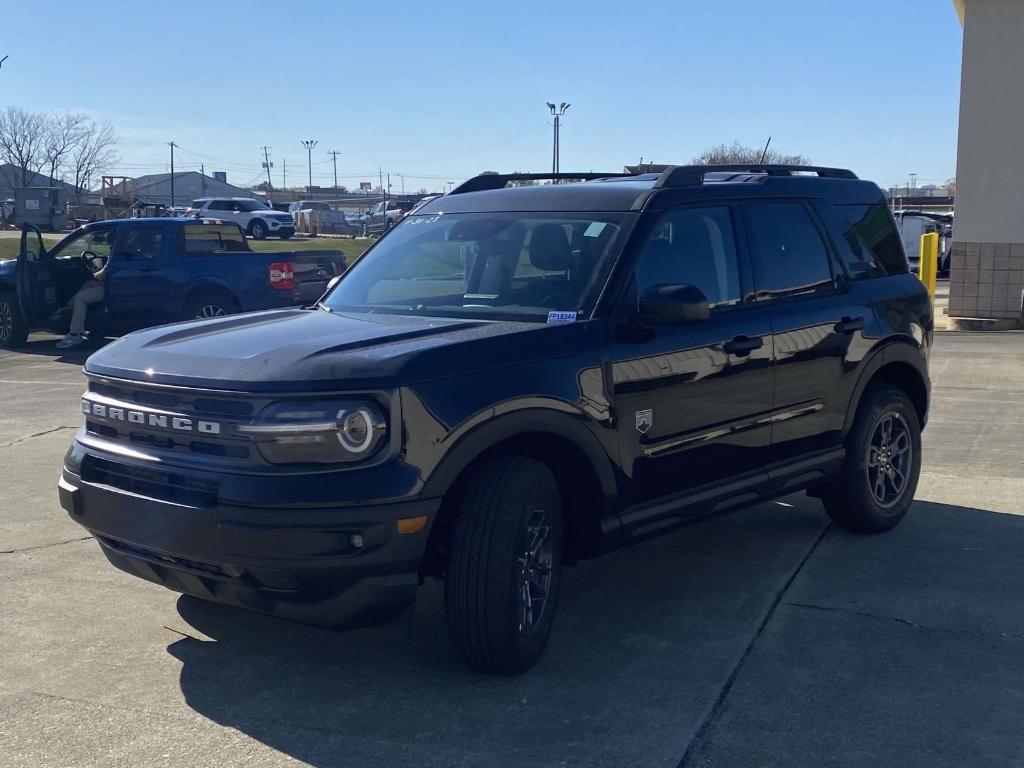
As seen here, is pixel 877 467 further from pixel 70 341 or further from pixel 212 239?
pixel 70 341

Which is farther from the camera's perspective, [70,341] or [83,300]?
[70,341]

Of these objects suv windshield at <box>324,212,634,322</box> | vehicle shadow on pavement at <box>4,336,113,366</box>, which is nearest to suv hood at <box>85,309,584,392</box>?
suv windshield at <box>324,212,634,322</box>

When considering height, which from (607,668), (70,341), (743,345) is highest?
(743,345)

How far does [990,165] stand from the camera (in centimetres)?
1628

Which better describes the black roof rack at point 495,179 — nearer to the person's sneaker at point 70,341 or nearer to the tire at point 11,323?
the person's sneaker at point 70,341

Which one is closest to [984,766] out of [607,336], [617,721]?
[617,721]

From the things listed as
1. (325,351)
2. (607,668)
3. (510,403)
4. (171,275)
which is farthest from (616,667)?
(171,275)

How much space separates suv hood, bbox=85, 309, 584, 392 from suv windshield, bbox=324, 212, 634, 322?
24 centimetres

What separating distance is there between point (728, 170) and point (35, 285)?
11667mm

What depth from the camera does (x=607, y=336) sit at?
479cm

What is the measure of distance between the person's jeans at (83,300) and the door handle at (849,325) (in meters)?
11.3

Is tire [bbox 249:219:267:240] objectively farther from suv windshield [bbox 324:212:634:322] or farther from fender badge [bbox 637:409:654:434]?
fender badge [bbox 637:409:654:434]

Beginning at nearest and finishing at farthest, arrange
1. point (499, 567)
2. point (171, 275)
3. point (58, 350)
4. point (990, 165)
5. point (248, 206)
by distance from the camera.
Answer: point (499, 567)
point (171, 275)
point (58, 350)
point (990, 165)
point (248, 206)

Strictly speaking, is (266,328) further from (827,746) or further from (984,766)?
(984,766)
